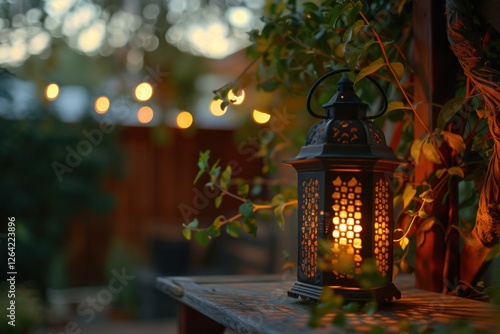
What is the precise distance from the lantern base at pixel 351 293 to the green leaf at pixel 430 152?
293mm

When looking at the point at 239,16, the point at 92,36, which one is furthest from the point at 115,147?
the point at 239,16

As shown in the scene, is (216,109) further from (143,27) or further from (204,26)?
(143,27)

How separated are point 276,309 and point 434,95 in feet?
2.08

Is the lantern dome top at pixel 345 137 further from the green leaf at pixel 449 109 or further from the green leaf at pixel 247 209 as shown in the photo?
the green leaf at pixel 247 209

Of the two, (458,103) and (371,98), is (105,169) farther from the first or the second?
(458,103)

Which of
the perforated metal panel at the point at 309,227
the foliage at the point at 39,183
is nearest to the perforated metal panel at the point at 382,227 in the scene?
the perforated metal panel at the point at 309,227

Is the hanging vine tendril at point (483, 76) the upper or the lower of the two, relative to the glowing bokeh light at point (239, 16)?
lower

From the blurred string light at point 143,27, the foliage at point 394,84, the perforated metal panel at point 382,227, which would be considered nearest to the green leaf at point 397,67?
the foliage at point 394,84

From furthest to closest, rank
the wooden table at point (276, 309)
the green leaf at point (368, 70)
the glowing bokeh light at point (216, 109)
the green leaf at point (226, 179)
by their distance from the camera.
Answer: the glowing bokeh light at point (216, 109) → the green leaf at point (226, 179) → the green leaf at point (368, 70) → the wooden table at point (276, 309)

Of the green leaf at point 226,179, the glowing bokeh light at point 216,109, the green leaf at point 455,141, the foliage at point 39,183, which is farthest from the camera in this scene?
the foliage at point 39,183

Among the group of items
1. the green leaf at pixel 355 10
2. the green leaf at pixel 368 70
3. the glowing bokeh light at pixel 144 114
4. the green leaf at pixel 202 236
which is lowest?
the green leaf at pixel 202 236

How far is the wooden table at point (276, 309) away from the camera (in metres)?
0.96

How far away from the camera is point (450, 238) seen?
1.36 m

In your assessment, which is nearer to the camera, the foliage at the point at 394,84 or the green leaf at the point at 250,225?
the foliage at the point at 394,84
